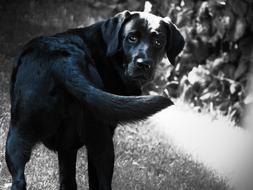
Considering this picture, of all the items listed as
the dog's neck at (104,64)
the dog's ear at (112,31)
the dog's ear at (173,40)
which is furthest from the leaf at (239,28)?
the dog's neck at (104,64)

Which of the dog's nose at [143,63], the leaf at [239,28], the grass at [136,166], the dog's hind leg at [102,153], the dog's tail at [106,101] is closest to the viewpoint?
the dog's tail at [106,101]

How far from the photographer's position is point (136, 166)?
617cm

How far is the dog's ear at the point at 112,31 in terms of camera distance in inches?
176

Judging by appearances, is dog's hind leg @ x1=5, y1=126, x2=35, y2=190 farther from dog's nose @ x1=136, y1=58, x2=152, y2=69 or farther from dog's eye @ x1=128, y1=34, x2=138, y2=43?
dog's eye @ x1=128, y1=34, x2=138, y2=43

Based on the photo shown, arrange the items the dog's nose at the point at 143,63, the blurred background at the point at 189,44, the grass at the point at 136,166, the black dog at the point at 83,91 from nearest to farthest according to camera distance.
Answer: the black dog at the point at 83,91, the dog's nose at the point at 143,63, the grass at the point at 136,166, the blurred background at the point at 189,44

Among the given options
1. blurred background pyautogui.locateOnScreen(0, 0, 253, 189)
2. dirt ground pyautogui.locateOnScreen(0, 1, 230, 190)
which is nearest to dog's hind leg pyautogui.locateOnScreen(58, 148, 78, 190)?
dirt ground pyautogui.locateOnScreen(0, 1, 230, 190)

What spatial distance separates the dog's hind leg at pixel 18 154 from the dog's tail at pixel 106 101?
417mm

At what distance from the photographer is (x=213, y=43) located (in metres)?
9.11

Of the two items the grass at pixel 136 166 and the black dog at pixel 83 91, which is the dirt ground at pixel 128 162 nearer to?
the grass at pixel 136 166

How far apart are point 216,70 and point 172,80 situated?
2.52 feet

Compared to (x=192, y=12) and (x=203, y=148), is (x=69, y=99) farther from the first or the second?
(x=192, y=12)

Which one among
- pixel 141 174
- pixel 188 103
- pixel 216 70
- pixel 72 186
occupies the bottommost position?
pixel 188 103

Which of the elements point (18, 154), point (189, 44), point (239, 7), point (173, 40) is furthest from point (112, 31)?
point (189, 44)

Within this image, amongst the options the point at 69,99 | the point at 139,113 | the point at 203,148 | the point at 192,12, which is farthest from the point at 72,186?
the point at 192,12
